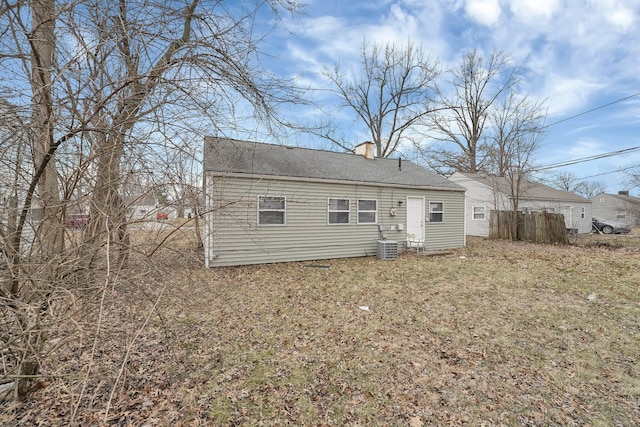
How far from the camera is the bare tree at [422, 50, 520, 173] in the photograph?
74.6 ft

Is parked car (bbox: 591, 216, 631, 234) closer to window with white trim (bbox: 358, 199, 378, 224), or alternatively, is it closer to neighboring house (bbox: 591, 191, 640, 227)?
neighboring house (bbox: 591, 191, 640, 227)

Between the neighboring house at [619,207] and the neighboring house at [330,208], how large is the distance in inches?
1184

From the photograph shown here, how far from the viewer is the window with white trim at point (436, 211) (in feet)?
38.9

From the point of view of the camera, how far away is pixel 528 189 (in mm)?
17844

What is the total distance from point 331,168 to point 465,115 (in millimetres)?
19586

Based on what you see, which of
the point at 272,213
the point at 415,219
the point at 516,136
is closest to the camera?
the point at 272,213

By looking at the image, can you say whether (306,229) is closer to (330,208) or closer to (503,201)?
(330,208)

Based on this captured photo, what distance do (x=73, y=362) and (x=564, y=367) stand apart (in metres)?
5.50

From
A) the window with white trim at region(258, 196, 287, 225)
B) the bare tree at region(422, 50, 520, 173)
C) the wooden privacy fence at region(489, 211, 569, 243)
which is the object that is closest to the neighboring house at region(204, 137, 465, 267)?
the window with white trim at region(258, 196, 287, 225)

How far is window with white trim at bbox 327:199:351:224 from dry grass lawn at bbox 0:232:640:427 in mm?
4027

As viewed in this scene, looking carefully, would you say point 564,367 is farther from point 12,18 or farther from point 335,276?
point 12,18

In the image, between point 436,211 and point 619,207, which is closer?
point 436,211

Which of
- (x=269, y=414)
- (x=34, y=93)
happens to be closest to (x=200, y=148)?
(x=34, y=93)

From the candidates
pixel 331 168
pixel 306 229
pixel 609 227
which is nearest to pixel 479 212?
pixel 609 227
